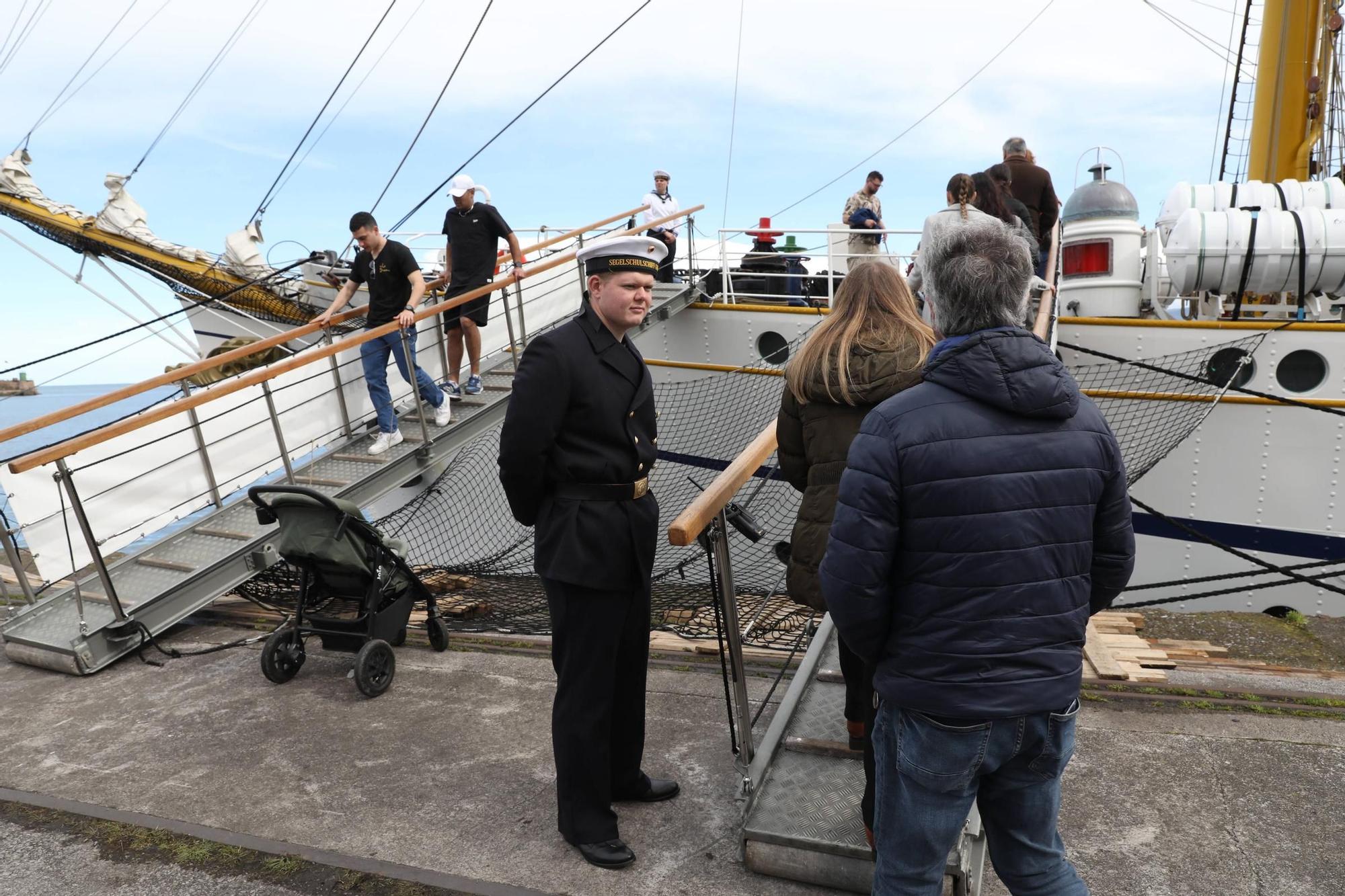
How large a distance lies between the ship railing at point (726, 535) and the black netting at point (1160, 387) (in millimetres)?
4727

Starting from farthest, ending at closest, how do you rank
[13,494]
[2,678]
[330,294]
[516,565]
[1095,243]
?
[330,294]
[1095,243]
[516,565]
[13,494]
[2,678]

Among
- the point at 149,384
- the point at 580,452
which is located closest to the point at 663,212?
the point at 149,384

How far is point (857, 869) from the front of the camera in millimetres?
2330

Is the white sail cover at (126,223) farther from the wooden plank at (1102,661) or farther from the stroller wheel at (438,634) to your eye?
the wooden plank at (1102,661)

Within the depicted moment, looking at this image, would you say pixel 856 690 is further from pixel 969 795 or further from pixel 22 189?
pixel 22 189

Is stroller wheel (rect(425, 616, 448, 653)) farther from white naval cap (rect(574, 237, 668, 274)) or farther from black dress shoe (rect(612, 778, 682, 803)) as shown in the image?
white naval cap (rect(574, 237, 668, 274))

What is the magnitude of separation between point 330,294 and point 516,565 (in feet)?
18.6

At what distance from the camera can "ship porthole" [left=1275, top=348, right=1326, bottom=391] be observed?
6.78 metres

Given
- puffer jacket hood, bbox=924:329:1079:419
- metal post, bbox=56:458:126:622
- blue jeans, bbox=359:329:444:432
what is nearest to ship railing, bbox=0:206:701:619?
metal post, bbox=56:458:126:622

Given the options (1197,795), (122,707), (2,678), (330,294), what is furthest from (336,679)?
(330,294)

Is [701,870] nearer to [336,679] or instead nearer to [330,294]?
[336,679]

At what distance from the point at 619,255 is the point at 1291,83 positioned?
11.8 meters

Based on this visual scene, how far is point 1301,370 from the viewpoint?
22.4 ft

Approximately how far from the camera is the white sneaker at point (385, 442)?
6.16 meters
